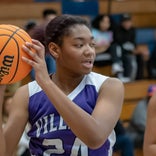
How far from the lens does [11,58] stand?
191 centimetres

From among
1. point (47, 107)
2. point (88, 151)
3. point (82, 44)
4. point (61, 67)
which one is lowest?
point (88, 151)

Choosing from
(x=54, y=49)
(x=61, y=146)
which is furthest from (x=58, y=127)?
(x=54, y=49)

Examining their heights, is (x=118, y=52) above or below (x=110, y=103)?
below

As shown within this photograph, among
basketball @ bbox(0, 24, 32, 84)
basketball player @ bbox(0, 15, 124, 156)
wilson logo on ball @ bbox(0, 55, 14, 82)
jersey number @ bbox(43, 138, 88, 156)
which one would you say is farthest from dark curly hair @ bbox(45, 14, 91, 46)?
jersey number @ bbox(43, 138, 88, 156)

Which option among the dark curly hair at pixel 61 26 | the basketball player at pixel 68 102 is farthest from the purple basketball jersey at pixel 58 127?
the dark curly hair at pixel 61 26

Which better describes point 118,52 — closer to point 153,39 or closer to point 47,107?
→ point 153,39

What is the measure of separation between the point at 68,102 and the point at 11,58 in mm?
296

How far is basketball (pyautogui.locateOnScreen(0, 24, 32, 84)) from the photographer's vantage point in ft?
6.26

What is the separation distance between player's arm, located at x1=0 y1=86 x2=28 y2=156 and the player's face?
29 centimetres

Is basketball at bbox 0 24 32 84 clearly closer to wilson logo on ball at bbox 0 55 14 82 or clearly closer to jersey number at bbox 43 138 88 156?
wilson logo on ball at bbox 0 55 14 82

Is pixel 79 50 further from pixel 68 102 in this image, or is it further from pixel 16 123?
pixel 16 123

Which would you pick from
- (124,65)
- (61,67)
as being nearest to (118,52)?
(124,65)

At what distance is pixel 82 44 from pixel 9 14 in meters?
5.61

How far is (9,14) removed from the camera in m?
7.45
